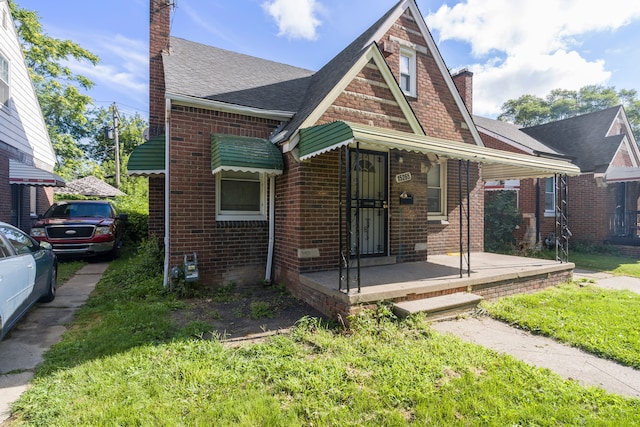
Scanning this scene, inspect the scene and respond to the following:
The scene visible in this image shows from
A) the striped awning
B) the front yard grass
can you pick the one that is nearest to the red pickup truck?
the striped awning

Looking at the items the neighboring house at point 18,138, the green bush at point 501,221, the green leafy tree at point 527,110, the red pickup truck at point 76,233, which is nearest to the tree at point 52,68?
the neighboring house at point 18,138

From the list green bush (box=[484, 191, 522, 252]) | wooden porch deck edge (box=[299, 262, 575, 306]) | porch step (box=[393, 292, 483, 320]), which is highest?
green bush (box=[484, 191, 522, 252])

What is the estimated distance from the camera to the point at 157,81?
8.28 meters

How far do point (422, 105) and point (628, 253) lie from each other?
11193 millimetres

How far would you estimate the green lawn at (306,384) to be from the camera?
8.51 feet

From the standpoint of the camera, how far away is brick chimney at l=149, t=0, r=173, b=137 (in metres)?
8.27

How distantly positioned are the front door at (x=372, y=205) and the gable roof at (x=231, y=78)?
83.9 inches

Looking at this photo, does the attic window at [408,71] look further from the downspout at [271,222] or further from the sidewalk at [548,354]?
the sidewalk at [548,354]

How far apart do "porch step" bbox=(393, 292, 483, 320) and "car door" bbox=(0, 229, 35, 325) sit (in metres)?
4.94

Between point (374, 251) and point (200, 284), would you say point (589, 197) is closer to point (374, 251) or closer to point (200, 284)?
point (374, 251)

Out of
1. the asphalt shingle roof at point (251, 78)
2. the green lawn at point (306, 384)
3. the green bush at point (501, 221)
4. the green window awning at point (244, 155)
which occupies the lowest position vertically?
the green lawn at point (306, 384)

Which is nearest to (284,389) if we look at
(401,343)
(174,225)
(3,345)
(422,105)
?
(401,343)

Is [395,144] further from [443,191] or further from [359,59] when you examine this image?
[443,191]

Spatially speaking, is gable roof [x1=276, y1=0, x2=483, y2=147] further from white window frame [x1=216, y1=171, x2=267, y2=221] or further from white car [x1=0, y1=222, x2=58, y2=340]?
white car [x1=0, y1=222, x2=58, y2=340]
